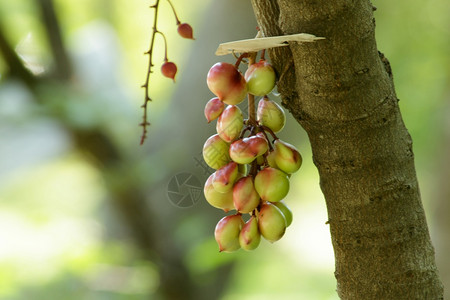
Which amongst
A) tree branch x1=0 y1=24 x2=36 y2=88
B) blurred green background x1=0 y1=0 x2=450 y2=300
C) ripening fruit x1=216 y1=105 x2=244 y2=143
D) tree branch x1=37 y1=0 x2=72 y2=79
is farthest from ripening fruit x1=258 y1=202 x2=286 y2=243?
tree branch x1=37 y1=0 x2=72 y2=79

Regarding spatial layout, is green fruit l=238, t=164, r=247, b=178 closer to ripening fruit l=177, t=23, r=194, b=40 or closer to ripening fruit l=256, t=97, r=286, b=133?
ripening fruit l=256, t=97, r=286, b=133

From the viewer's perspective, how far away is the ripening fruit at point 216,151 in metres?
0.74

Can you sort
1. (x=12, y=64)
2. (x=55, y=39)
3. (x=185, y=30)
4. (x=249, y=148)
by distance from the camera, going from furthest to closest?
(x=55, y=39)
(x=12, y=64)
(x=185, y=30)
(x=249, y=148)

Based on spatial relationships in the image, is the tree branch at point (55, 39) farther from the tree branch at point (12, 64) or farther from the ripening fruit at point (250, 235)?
the ripening fruit at point (250, 235)

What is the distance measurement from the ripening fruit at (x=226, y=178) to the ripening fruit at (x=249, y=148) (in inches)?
1.4

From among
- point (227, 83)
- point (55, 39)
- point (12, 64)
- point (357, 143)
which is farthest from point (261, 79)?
point (55, 39)

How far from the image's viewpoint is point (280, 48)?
2.30 feet

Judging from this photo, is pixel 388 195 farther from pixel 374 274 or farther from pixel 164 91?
pixel 164 91

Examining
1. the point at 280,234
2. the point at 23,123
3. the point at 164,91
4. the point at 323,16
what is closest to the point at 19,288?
the point at 23,123

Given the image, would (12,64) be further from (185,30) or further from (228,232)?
(228,232)

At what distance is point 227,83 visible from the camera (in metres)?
0.68

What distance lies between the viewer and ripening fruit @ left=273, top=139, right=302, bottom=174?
0.70m

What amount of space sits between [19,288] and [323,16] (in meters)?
2.28

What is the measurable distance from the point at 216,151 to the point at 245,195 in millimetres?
79
